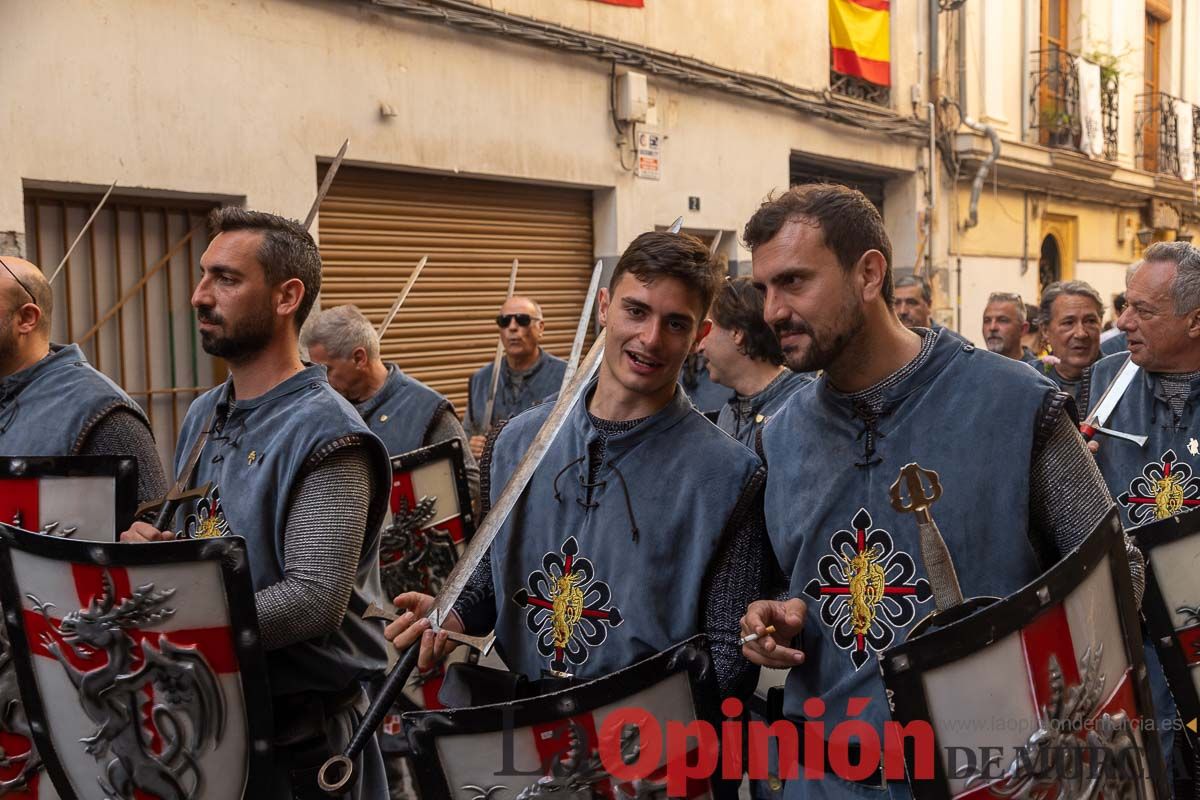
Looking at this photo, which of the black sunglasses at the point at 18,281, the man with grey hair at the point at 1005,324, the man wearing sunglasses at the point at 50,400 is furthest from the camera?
the man with grey hair at the point at 1005,324

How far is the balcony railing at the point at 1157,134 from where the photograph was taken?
803 inches

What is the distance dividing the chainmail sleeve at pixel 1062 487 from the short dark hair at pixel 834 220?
0.40 meters

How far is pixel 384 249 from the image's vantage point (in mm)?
7988

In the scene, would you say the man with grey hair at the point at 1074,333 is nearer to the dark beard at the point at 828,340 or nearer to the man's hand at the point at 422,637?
the dark beard at the point at 828,340

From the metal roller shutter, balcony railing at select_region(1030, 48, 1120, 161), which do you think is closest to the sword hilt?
the metal roller shutter

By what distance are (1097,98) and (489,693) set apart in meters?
17.5

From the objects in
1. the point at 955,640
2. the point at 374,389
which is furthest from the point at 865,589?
the point at 374,389

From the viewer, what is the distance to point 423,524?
4.52 m

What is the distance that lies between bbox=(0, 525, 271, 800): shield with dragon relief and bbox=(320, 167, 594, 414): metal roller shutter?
4.93 meters

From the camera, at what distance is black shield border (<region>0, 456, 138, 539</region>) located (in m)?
3.04

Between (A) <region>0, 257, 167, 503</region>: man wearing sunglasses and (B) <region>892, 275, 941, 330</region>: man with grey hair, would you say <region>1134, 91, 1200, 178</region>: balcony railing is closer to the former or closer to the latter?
(B) <region>892, 275, 941, 330</region>: man with grey hair

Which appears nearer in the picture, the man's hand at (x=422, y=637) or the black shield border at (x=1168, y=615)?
the man's hand at (x=422, y=637)

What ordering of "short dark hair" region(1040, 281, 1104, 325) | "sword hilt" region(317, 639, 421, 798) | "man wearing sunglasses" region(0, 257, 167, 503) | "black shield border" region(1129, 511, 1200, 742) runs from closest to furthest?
"sword hilt" region(317, 639, 421, 798) < "black shield border" region(1129, 511, 1200, 742) < "man wearing sunglasses" region(0, 257, 167, 503) < "short dark hair" region(1040, 281, 1104, 325)

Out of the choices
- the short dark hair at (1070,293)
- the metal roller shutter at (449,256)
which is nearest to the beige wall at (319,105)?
the metal roller shutter at (449,256)
